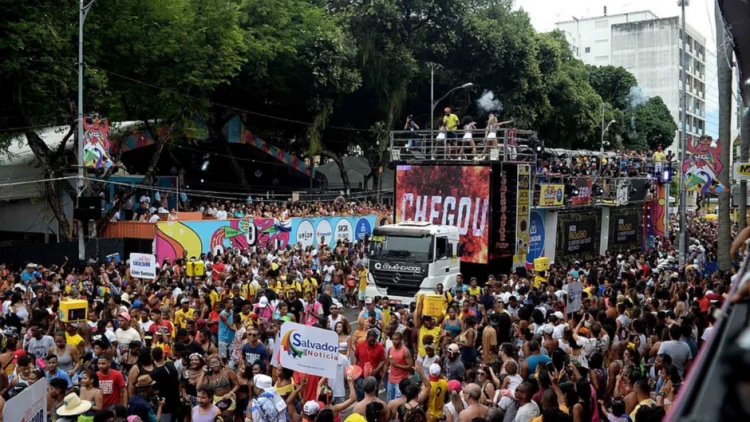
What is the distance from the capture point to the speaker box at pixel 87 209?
71.9ft

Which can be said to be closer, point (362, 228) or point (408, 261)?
point (408, 261)

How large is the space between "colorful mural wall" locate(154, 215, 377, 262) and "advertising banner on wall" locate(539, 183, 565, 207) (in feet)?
31.8

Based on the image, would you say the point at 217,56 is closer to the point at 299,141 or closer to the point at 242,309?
the point at 299,141

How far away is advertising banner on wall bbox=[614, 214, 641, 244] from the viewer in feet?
105

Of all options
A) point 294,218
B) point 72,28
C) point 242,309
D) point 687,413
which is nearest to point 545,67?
point 294,218

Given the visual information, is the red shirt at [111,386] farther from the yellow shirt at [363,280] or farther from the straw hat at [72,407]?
the yellow shirt at [363,280]

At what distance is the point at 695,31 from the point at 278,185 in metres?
76.6

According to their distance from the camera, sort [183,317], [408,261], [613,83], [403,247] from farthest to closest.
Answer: [613,83] < [403,247] < [408,261] < [183,317]

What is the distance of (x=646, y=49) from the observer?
91.6 metres

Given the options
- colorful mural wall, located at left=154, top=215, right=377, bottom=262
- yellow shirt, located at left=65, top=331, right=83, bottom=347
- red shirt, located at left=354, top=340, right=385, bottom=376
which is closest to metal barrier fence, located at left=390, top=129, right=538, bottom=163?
colorful mural wall, located at left=154, top=215, right=377, bottom=262

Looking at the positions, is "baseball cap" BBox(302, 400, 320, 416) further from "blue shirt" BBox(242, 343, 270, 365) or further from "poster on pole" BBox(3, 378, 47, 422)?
"blue shirt" BBox(242, 343, 270, 365)

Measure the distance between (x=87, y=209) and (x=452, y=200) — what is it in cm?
1004

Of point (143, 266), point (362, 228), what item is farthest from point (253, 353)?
point (362, 228)

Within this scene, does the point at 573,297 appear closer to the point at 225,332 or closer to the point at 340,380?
the point at 340,380
